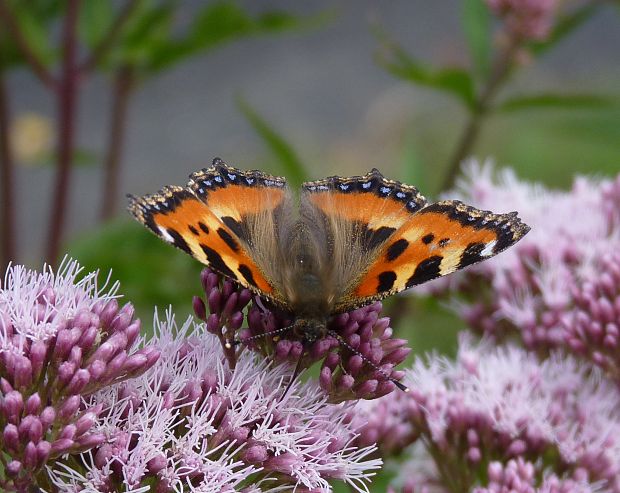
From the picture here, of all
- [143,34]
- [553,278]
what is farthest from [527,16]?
[143,34]

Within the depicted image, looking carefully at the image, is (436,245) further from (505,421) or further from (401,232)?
(505,421)

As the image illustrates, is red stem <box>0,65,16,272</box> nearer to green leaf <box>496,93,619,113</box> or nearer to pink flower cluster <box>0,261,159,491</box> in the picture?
pink flower cluster <box>0,261,159,491</box>

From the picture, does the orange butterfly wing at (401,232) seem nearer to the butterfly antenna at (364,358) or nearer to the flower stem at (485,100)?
the butterfly antenna at (364,358)

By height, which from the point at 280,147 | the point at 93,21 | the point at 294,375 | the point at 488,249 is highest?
the point at 93,21

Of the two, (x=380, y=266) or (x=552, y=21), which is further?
(x=552, y=21)

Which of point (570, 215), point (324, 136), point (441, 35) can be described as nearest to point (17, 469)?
point (570, 215)

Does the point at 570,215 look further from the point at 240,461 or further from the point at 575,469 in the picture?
the point at 240,461
